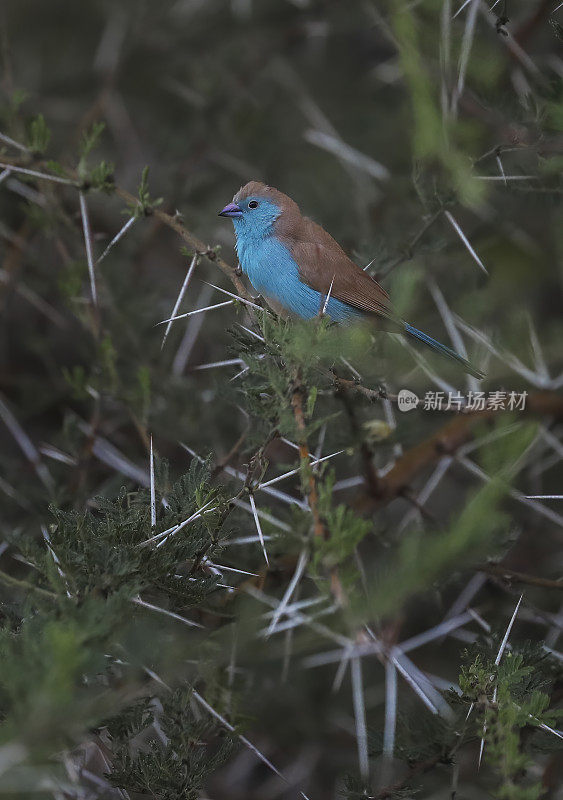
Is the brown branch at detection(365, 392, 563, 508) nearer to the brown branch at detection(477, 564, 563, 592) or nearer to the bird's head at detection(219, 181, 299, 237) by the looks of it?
the brown branch at detection(477, 564, 563, 592)

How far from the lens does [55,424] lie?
3662 mm

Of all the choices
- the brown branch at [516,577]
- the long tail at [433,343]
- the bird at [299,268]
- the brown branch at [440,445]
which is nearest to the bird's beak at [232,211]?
the bird at [299,268]

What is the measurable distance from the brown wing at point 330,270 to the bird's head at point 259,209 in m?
0.07

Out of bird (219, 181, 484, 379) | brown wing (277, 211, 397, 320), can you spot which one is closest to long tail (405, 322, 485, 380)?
bird (219, 181, 484, 379)

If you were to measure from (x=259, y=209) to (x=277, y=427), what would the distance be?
1515mm

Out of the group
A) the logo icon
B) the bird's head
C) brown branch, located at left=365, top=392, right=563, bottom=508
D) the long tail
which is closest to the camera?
the logo icon

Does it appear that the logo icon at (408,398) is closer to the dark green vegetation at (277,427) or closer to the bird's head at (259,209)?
the dark green vegetation at (277,427)

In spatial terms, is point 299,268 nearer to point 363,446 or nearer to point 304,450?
point 363,446

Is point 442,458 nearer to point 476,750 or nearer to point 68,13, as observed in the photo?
point 476,750

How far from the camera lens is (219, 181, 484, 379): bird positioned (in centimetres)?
273

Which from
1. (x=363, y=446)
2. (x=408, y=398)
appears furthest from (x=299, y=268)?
(x=408, y=398)

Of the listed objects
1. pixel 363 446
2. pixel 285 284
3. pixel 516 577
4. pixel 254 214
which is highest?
pixel 254 214

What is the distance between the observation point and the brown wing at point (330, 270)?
107 inches

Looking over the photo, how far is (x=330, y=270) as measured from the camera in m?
2.74
